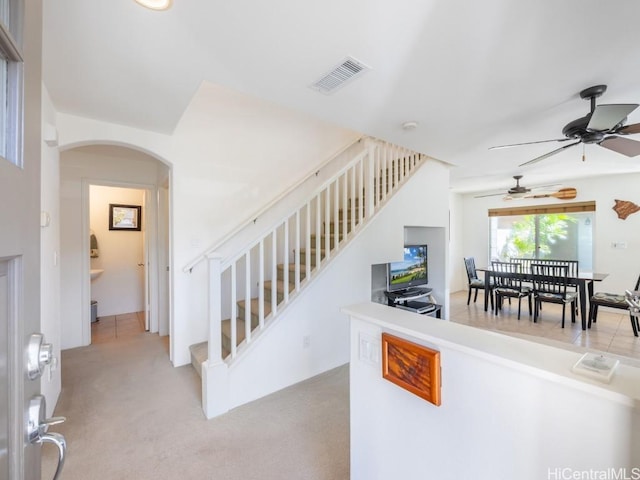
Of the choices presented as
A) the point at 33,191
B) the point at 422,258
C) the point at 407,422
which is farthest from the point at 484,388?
the point at 422,258

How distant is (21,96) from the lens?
1.92 feet

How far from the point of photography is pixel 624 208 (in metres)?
5.02

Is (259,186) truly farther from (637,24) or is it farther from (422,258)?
(637,24)

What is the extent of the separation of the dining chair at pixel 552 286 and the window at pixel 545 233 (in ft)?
5.65

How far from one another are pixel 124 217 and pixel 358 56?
4.85 meters

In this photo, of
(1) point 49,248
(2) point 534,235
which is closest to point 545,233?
(2) point 534,235

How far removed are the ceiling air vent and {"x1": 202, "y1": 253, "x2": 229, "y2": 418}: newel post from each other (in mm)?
1481

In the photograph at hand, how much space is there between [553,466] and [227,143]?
11.3 feet

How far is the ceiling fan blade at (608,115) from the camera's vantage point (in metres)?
1.78

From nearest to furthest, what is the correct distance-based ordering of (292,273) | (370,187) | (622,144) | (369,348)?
(369,348), (622,144), (292,273), (370,187)

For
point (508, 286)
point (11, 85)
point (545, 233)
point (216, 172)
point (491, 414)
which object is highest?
point (216, 172)

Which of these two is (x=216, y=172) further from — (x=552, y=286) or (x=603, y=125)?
(x=552, y=286)

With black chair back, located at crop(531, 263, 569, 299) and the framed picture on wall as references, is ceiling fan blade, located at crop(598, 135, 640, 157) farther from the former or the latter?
the framed picture on wall

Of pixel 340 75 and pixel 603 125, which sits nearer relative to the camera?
pixel 340 75
